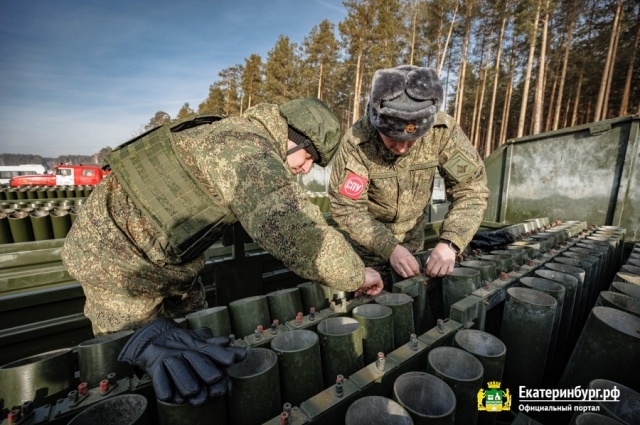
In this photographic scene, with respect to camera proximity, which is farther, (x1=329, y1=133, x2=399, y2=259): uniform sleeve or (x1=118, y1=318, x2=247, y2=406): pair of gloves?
(x1=329, y1=133, x2=399, y2=259): uniform sleeve

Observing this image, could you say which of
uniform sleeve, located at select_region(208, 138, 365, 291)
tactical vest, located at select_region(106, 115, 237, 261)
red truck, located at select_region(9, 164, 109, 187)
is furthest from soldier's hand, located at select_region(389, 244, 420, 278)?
red truck, located at select_region(9, 164, 109, 187)

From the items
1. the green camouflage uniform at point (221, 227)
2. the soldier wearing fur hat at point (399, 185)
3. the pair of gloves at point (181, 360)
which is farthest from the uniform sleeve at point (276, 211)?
the soldier wearing fur hat at point (399, 185)

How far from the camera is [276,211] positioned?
1.25 m

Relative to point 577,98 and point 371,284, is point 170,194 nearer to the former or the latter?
point 371,284

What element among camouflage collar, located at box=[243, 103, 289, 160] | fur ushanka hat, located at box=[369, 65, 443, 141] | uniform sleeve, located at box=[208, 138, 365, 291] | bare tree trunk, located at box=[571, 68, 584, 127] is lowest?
uniform sleeve, located at box=[208, 138, 365, 291]

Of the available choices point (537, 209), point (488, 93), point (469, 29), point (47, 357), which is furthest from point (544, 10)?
point (47, 357)

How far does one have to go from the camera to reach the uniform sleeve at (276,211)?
1262 millimetres

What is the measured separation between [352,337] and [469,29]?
25313mm

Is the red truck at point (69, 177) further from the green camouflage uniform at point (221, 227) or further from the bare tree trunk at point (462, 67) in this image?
the bare tree trunk at point (462, 67)

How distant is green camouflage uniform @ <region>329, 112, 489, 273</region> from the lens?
2.49 metres

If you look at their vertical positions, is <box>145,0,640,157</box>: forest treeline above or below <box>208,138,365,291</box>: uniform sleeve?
above

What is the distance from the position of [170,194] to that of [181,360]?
2.93 feet

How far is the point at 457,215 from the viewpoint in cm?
248

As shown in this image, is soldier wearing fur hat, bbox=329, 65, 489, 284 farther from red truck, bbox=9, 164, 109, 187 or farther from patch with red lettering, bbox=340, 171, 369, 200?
red truck, bbox=9, 164, 109, 187
